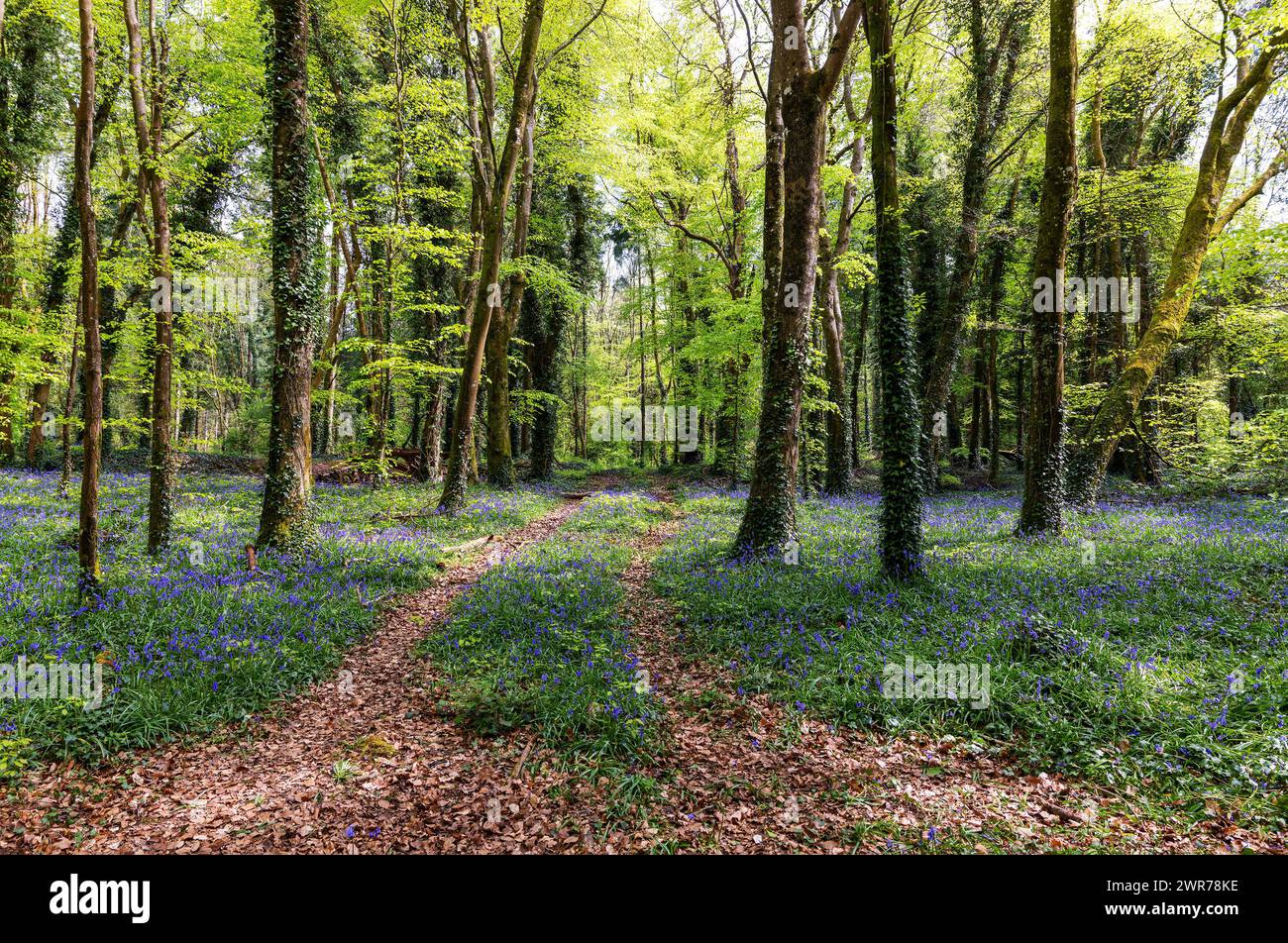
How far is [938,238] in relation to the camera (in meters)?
22.1

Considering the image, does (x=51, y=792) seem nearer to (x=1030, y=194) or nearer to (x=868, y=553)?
(x=868, y=553)

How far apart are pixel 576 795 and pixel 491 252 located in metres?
13.2

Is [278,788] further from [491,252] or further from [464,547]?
[491,252]

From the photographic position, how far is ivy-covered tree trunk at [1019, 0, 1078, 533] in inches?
359

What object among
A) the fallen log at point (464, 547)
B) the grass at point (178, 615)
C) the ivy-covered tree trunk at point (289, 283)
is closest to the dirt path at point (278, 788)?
the grass at point (178, 615)

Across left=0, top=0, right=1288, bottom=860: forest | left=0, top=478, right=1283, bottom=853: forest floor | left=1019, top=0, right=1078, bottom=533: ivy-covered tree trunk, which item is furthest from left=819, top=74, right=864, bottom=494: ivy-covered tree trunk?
left=0, top=478, right=1283, bottom=853: forest floor

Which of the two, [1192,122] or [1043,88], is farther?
[1192,122]

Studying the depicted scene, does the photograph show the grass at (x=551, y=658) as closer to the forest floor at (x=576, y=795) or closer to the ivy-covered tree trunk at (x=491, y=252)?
the forest floor at (x=576, y=795)

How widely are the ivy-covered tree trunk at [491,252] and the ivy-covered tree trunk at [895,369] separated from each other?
27.8 ft

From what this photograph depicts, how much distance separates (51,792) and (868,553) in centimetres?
1034

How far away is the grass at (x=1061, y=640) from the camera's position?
405 centimetres
